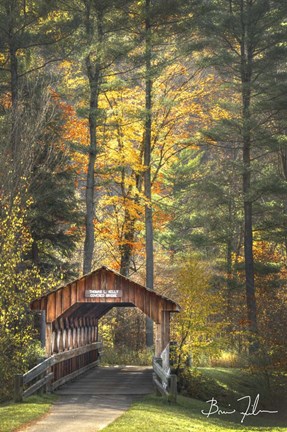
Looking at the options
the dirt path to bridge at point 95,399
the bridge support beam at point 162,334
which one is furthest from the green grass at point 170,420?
the bridge support beam at point 162,334

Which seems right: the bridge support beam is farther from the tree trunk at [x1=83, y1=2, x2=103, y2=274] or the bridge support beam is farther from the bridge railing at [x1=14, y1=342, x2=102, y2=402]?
the tree trunk at [x1=83, y1=2, x2=103, y2=274]

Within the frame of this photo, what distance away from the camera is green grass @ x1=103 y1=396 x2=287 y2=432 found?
16.4 metres

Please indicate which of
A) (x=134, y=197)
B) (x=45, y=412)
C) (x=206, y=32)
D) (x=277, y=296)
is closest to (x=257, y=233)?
(x=277, y=296)

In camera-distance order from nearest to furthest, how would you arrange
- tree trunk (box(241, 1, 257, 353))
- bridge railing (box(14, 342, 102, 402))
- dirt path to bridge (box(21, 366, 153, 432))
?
1. dirt path to bridge (box(21, 366, 153, 432))
2. bridge railing (box(14, 342, 102, 402))
3. tree trunk (box(241, 1, 257, 353))

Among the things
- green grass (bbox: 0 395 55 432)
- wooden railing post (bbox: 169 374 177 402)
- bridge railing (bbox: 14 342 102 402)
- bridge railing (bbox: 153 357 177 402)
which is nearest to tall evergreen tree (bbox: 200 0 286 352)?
bridge railing (bbox: 14 342 102 402)

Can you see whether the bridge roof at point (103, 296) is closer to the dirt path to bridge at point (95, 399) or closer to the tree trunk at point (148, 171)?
the dirt path to bridge at point (95, 399)

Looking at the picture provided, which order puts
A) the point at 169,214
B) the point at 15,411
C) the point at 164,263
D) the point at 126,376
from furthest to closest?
the point at 164,263 < the point at 169,214 < the point at 126,376 < the point at 15,411

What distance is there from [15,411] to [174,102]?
20.4m

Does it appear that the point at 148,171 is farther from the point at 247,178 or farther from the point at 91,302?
the point at 91,302

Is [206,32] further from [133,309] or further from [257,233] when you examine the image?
[133,309]

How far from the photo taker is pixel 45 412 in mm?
18922

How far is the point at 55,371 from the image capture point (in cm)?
2436

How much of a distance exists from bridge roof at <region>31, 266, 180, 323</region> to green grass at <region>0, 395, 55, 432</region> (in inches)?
128

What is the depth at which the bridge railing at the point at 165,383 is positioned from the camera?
20750mm
